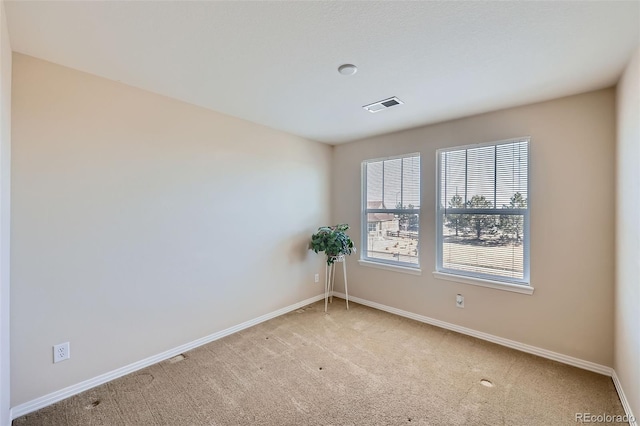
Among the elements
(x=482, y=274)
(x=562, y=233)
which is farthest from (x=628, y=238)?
(x=482, y=274)

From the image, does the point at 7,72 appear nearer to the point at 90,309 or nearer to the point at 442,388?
the point at 90,309

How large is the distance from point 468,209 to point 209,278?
2.96 metres

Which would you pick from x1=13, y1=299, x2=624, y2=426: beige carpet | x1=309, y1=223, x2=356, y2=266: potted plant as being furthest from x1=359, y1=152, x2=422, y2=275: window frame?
x1=13, y1=299, x2=624, y2=426: beige carpet

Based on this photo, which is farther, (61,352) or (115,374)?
(115,374)

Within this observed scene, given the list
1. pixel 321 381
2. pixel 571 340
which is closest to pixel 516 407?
pixel 571 340

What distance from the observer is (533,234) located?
8.73ft

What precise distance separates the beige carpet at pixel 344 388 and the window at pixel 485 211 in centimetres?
82

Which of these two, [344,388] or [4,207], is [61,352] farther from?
[344,388]

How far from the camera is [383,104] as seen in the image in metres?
2.71

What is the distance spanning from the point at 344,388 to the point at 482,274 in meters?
1.95

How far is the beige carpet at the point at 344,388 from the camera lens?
6.07 ft

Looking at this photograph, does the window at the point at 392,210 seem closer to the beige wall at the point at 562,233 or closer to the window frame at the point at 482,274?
the window frame at the point at 482,274

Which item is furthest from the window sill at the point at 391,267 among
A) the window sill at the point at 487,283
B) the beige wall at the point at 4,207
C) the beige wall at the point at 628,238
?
the beige wall at the point at 4,207

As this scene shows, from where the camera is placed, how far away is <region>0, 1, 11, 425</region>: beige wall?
147 centimetres
